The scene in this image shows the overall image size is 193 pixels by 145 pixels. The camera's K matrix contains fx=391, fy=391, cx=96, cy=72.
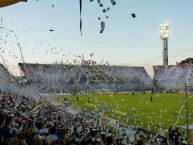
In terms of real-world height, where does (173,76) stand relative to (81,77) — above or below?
above

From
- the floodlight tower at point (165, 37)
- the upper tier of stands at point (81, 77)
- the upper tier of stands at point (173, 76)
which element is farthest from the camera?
the floodlight tower at point (165, 37)

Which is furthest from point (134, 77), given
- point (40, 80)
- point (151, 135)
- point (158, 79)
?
point (151, 135)

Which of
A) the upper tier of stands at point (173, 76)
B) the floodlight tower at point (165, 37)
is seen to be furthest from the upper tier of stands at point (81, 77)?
the floodlight tower at point (165, 37)

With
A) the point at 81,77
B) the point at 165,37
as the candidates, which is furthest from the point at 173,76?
the point at 81,77

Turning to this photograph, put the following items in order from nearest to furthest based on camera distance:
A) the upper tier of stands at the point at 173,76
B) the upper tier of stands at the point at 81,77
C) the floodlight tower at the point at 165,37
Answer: the upper tier of stands at the point at 81,77 → the upper tier of stands at the point at 173,76 → the floodlight tower at the point at 165,37

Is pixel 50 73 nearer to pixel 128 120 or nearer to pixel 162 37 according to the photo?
pixel 162 37

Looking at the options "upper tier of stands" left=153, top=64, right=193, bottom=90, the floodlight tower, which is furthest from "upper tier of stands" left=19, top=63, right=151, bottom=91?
the floodlight tower

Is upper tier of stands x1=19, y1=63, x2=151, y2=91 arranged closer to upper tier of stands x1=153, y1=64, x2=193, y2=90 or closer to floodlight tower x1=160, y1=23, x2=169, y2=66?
upper tier of stands x1=153, y1=64, x2=193, y2=90

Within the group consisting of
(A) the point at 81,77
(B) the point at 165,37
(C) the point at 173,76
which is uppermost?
(B) the point at 165,37

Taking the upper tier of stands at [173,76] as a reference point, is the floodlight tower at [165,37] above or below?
above

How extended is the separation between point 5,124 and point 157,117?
19.7 meters

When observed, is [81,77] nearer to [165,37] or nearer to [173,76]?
[173,76]

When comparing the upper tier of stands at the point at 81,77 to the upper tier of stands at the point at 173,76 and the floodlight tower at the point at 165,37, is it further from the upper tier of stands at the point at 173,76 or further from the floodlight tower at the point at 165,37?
the floodlight tower at the point at 165,37

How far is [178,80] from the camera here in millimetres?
85938
